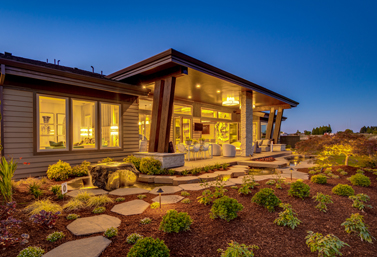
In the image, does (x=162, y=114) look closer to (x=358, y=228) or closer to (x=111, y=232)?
(x=111, y=232)

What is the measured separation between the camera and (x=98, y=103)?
7.25 m

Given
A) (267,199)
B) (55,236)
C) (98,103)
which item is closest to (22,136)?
(98,103)

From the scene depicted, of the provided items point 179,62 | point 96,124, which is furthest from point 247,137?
point 96,124

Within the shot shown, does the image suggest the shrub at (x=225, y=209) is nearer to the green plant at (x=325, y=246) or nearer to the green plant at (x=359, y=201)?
the green plant at (x=325, y=246)

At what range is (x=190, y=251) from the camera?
1.94 m

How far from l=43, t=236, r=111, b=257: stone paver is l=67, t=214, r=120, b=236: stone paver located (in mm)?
210

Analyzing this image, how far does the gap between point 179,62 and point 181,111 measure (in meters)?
6.80

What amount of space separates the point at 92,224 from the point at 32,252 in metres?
0.76

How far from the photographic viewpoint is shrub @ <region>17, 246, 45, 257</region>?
5.84ft

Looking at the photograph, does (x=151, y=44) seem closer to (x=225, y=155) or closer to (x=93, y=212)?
(x=225, y=155)

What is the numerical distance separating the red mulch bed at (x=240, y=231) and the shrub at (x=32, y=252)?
0.35 feet

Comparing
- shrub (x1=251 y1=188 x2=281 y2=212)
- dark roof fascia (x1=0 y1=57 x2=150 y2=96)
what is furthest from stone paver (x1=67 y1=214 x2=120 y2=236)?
dark roof fascia (x1=0 y1=57 x2=150 y2=96)

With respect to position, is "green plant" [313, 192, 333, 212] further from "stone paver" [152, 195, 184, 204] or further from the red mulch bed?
"stone paver" [152, 195, 184, 204]

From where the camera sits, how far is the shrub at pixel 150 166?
5.79m
